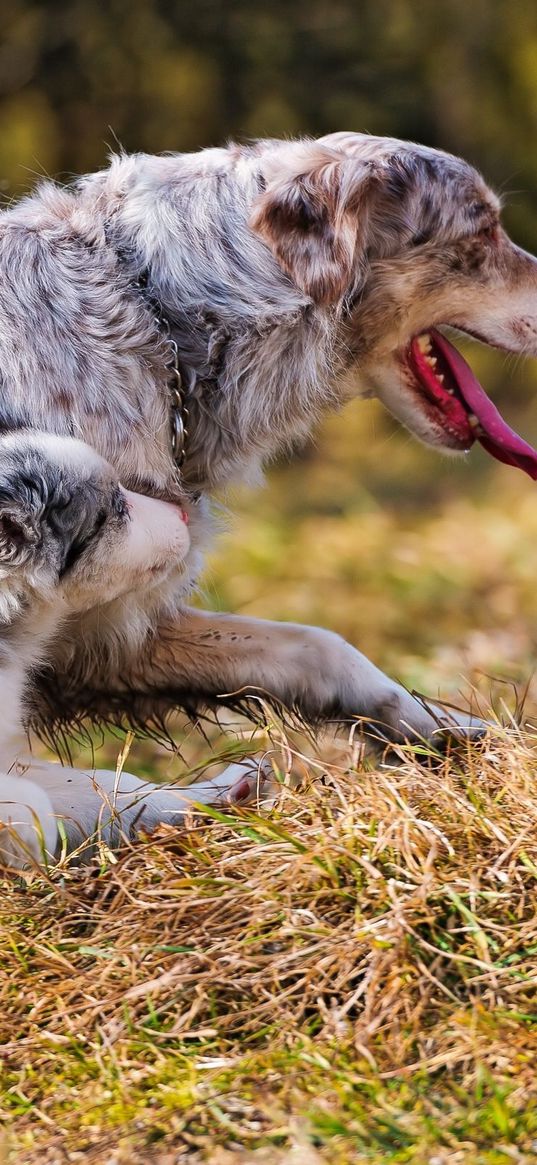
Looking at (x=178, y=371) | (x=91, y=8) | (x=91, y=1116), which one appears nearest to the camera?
(x=91, y=1116)

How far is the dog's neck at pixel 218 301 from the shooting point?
3.23 m

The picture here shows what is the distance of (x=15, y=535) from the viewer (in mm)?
2799

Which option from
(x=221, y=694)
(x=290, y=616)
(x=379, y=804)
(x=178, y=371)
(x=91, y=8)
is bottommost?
(x=290, y=616)

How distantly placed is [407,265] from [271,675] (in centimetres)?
111

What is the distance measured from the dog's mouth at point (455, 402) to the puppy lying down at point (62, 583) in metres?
0.82

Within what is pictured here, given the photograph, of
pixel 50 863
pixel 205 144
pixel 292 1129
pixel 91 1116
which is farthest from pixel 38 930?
pixel 205 144

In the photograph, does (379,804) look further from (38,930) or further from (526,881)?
(38,930)

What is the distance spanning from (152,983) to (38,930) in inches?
14.5

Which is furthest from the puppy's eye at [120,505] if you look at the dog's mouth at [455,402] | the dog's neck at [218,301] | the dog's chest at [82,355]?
the dog's mouth at [455,402]

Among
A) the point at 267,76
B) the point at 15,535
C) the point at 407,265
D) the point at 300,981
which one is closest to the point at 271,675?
the point at 15,535

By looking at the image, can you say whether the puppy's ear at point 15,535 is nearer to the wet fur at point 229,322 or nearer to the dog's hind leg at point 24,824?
the wet fur at point 229,322

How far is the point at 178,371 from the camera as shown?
3.20m

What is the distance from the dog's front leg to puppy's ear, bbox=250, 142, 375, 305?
873mm

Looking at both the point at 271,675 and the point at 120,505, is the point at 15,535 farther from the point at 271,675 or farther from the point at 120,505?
the point at 271,675
